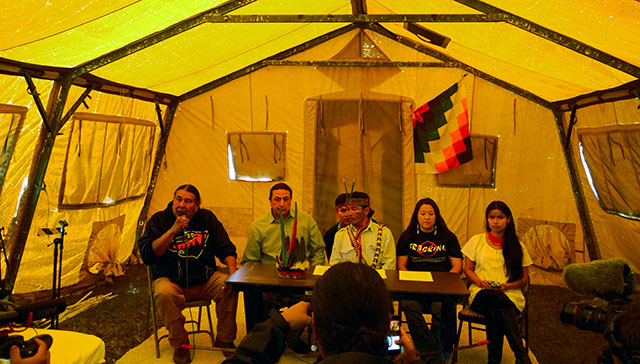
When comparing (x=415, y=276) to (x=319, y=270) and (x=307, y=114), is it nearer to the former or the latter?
(x=319, y=270)

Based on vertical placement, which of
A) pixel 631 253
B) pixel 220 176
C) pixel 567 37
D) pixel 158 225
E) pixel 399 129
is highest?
pixel 567 37

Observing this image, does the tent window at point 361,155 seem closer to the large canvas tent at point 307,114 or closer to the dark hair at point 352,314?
the large canvas tent at point 307,114

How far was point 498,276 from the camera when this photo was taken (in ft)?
12.1

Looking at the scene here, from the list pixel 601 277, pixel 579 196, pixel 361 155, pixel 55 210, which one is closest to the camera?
pixel 601 277

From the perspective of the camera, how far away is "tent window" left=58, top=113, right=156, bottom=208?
4.99m

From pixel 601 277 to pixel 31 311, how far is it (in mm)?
1651

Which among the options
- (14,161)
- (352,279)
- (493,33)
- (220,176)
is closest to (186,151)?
(220,176)

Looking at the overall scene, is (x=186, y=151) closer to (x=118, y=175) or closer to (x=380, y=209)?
(x=118, y=175)

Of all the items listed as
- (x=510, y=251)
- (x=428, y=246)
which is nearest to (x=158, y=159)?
(x=428, y=246)

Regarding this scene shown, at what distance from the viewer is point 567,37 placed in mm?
3750

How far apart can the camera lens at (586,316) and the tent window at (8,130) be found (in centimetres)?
408

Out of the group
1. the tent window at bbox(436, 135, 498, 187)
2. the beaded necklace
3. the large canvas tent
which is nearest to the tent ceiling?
the large canvas tent

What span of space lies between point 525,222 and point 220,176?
386cm

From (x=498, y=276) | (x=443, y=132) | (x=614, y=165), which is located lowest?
(x=498, y=276)
